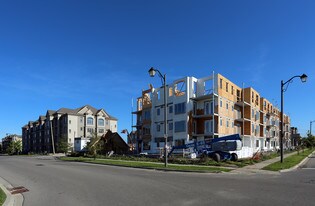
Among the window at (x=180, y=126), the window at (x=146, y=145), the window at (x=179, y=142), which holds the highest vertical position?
the window at (x=180, y=126)

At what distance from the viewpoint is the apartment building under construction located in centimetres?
4681

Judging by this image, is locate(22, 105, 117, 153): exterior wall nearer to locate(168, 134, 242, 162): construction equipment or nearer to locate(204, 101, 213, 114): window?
locate(204, 101, 213, 114): window

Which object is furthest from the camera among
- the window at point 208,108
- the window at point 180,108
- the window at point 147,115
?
the window at point 147,115

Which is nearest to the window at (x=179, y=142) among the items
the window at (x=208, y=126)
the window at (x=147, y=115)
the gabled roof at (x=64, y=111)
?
the window at (x=208, y=126)

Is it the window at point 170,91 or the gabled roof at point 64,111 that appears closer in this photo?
the window at point 170,91

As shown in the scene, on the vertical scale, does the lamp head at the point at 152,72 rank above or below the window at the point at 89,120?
above

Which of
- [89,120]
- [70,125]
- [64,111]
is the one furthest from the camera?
[64,111]

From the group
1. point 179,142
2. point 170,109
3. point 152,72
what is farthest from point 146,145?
point 152,72

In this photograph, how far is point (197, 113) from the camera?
4844 centimetres

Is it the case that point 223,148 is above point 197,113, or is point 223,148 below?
below

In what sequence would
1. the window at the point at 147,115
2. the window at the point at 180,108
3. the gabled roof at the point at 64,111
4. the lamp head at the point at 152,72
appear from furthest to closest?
the gabled roof at the point at 64,111 < the window at the point at 147,115 < the window at the point at 180,108 < the lamp head at the point at 152,72

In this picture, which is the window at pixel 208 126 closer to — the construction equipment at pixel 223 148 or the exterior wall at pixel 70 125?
the construction equipment at pixel 223 148

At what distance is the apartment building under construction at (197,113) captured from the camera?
4681 cm

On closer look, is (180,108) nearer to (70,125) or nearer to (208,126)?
(208,126)
